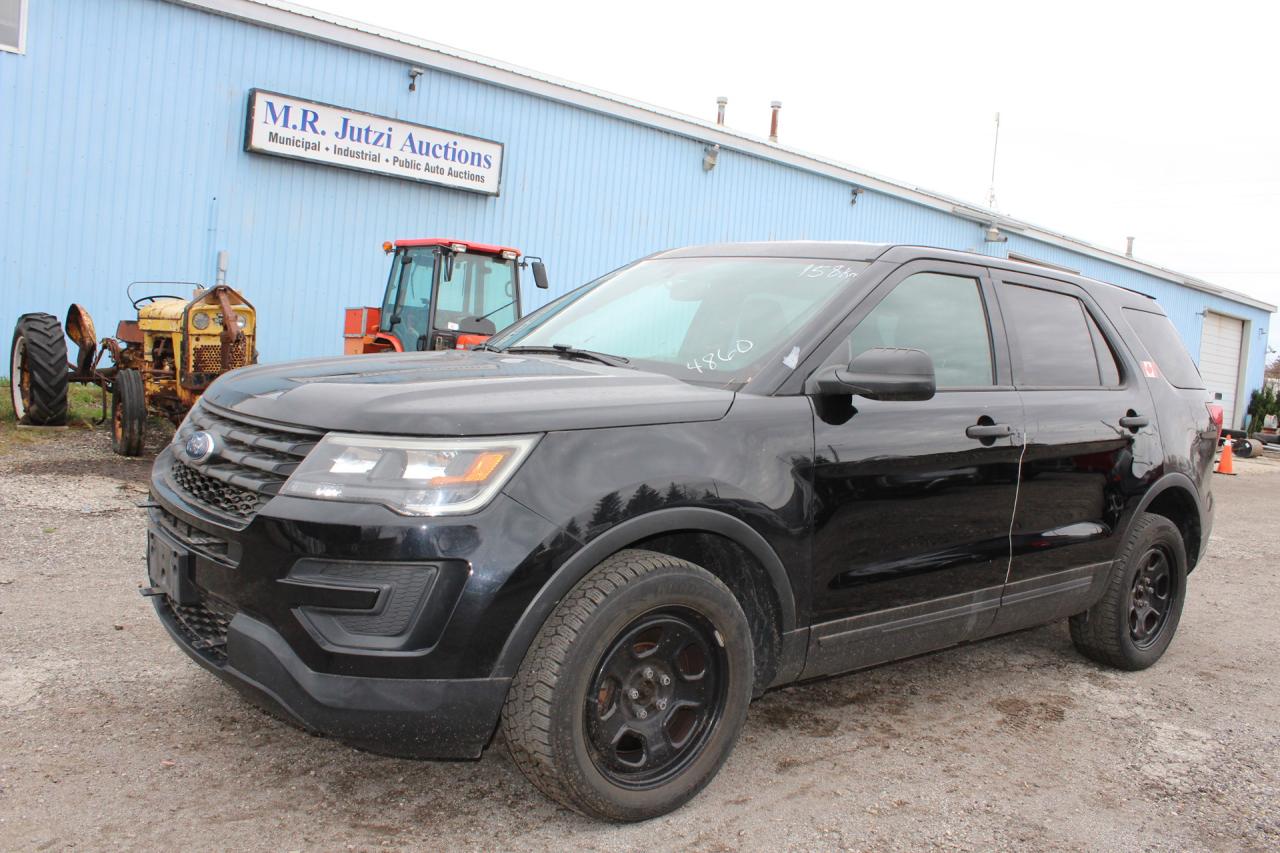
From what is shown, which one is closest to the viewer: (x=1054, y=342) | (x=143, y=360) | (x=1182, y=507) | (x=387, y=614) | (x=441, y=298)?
(x=387, y=614)

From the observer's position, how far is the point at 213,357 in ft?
32.5

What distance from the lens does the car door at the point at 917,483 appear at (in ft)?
10.8

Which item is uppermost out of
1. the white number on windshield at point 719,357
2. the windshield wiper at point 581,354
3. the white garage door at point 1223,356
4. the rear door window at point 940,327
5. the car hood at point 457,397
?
the white garage door at point 1223,356

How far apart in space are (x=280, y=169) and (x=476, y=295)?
4336 millimetres

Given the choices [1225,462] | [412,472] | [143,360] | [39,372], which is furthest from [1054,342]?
[1225,462]

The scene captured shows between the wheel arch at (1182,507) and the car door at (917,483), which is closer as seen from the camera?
the car door at (917,483)

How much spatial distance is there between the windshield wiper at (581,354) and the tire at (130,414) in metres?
6.75

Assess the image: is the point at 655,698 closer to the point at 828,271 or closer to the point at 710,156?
the point at 828,271

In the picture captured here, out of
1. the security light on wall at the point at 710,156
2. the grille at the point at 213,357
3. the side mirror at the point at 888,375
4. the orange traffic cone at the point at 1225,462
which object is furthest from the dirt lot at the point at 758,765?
the orange traffic cone at the point at 1225,462

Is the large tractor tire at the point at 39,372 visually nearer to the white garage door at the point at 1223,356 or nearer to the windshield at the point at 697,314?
the windshield at the point at 697,314

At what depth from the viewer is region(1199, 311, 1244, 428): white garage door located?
33.5 m

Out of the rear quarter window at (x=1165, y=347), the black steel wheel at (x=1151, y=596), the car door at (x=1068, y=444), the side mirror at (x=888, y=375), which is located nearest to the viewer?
the side mirror at (x=888, y=375)

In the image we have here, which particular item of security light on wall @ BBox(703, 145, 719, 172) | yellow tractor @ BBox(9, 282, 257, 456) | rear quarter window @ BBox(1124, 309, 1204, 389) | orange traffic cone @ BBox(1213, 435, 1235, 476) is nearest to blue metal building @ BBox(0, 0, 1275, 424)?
security light on wall @ BBox(703, 145, 719, 172)

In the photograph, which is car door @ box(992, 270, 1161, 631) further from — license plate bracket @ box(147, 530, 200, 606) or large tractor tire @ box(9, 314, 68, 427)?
large tractor tire @ box(9, 314, 68, 427)
